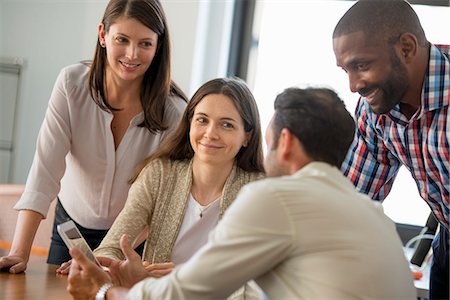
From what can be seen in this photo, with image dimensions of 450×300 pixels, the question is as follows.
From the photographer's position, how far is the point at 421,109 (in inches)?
80.6

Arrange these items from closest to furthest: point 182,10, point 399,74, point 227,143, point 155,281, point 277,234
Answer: point 277,234
point 155,281
point 399,74
point 227,143
point 182,10

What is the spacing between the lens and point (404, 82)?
2035 mm

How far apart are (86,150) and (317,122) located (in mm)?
1326

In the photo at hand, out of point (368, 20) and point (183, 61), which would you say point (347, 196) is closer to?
point (368, 20)

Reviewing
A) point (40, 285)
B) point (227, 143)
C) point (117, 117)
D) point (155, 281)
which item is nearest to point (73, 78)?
point (117, 117)

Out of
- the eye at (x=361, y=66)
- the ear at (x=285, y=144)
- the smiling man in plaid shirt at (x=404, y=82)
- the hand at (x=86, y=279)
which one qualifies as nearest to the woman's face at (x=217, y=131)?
the smiling man in plaid shirt at (x=404, y=82)

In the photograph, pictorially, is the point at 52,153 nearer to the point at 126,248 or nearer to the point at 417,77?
the point at 126,248

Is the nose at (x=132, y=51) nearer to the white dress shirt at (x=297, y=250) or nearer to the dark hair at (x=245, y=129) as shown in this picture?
the dark hair at (x=245, y=129)

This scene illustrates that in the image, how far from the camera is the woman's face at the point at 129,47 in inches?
96.3

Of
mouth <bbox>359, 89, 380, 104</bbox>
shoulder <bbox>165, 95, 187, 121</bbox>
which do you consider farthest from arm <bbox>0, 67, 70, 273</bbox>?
mouth <bbox>359, 89, 380, 104</bbox>

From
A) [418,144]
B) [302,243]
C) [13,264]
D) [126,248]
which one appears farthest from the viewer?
[13,264]

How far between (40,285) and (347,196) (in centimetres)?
96

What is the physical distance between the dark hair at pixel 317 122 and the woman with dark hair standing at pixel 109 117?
1048 mm

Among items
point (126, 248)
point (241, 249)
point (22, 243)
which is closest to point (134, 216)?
point (22, 243)
